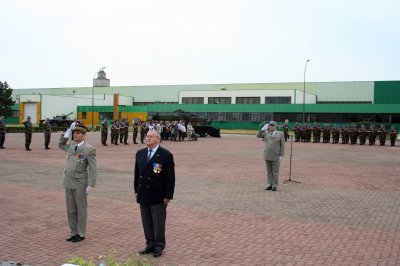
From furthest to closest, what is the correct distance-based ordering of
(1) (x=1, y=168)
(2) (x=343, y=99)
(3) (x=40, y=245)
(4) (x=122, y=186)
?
(2) (x=343, y=99) < (1) (x=1, y=168) < (4) (x=122, y=186) < (3) (x=40, y=245)

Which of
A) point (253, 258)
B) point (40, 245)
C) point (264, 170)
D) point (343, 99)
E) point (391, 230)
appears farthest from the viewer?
point (343, 99)

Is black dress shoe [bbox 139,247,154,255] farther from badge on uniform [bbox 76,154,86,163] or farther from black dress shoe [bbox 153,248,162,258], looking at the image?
badge on uniform [bbox 76,154,86,163]

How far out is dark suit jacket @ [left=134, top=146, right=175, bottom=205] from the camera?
19.0 feet

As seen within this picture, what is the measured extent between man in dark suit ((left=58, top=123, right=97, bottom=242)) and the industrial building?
50231mm

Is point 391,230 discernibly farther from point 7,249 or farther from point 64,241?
point 7,249

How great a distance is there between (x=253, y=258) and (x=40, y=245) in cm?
301

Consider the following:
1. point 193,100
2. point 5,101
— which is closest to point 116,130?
point 193,100

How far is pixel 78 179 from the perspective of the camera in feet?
21.1

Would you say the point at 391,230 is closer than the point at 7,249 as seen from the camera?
No

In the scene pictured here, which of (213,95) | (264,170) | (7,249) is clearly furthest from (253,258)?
(213,95)

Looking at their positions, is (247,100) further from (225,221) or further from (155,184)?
(155,184)

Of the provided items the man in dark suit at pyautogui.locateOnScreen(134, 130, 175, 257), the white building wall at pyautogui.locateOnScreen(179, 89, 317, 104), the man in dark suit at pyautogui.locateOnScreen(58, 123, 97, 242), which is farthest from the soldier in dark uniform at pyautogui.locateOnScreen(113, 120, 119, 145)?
the white building wall at pyautogui.locateOnScreen(179, 89, 317, 104)

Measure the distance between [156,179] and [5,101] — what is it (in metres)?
70.4

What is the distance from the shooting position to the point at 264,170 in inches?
614
